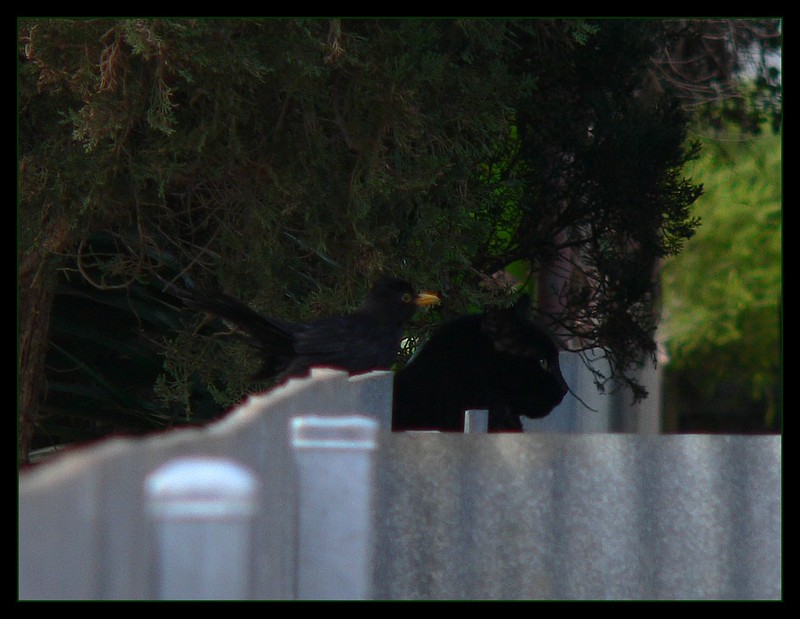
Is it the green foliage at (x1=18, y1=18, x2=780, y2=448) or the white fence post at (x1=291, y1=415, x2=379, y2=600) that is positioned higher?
the green foliage at (x1=18, y1=18, x2=780, y2=448)

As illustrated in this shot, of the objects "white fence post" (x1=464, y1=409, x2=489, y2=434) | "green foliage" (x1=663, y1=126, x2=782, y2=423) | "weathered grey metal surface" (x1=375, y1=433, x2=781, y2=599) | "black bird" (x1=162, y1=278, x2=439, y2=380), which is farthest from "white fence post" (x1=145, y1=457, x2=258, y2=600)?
"green foliage" (x1=663, y1=126, x2=782, y2=423)

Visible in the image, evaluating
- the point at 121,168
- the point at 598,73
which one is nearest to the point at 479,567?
the point at 121,168

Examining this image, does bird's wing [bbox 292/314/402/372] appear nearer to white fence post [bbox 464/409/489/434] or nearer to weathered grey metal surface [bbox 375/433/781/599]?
white fence post [bbox 464/409/489/434]

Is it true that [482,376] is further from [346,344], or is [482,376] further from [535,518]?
[535,518]

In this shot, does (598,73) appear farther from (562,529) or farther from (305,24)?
(562,529)

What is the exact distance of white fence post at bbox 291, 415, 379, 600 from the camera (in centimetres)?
344

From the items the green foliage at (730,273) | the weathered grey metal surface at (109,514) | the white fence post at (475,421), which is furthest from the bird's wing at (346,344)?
the green foliage at (730,273)

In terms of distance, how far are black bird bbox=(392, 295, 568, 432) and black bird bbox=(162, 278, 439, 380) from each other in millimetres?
870

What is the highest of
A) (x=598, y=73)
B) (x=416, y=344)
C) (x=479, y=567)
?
(x=598, y=73)

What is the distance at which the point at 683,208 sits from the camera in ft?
39.8

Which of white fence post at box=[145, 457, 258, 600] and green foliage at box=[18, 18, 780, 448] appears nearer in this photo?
white fence post at box=[145, 457, 258, 600]

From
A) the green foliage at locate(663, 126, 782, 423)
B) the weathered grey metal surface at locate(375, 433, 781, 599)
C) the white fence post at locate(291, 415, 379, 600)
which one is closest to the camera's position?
the white fence post at locate(291, 415, 379, 600)

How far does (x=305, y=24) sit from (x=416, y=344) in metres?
3.24

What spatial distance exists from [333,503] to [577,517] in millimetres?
1090
